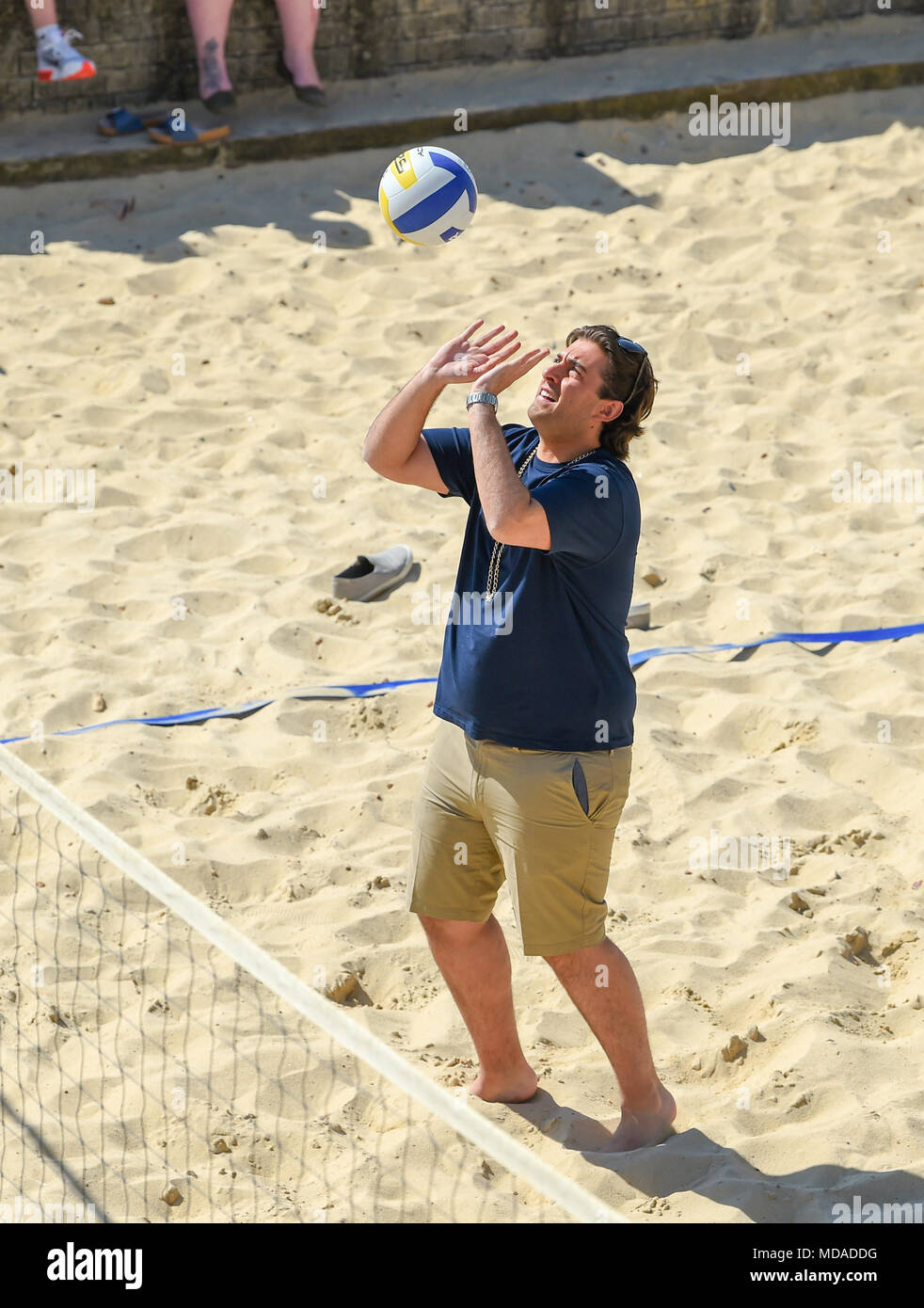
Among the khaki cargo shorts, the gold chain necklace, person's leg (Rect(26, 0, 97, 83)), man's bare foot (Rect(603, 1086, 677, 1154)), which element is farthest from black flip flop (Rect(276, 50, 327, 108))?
man's bare foot (Rect(603, 1086, 677, 1154))

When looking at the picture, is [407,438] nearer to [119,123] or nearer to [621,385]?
[621,385]

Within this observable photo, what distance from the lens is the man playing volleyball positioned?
3.04 metres

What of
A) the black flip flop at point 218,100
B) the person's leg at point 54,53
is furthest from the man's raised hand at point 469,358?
the black flip flop at point 218,100

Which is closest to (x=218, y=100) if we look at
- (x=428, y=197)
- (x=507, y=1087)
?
(x=428, y=197)

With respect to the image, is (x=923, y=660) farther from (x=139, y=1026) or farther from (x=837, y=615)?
(x=139, y=1026)

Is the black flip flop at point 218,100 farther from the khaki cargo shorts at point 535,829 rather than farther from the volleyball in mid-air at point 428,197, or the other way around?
the khaki cargo shorts at point 535,829

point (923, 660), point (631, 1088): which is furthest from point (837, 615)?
point (631, 1088)

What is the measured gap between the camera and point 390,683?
5.24 meters

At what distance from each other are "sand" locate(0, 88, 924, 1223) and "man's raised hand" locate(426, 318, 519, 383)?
1716 mm

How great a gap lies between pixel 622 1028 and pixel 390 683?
225cm

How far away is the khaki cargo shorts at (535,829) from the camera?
3.06 m

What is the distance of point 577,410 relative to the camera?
3113 millimetres

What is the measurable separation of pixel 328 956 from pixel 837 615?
2761 millimetres
